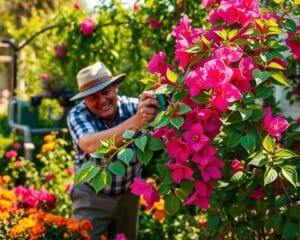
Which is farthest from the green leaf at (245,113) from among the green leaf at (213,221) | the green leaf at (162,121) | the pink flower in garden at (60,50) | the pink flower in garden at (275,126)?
the pink flower in garden at (60,50)

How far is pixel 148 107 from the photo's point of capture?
236cm

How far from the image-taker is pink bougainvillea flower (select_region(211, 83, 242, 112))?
5.80 ft

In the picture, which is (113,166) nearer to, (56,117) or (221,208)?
(221,208)

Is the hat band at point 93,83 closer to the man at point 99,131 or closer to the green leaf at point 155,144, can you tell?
the man at point 99,131

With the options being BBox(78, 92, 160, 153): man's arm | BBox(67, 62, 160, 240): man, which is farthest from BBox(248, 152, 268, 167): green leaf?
BBox(67, 62, 160, 240): man

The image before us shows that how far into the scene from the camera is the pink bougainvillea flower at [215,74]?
1.76 meters

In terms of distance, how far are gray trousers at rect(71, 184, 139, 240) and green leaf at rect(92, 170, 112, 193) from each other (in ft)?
4.94

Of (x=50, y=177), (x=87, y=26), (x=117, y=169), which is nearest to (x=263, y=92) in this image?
(x=117, y=169)

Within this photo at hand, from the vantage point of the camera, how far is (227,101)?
178 centimetres

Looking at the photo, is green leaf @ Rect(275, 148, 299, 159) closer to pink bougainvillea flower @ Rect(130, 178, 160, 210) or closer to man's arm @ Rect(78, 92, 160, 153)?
pink bougainvillea flower @ Rect(130, 178, 160, 210)

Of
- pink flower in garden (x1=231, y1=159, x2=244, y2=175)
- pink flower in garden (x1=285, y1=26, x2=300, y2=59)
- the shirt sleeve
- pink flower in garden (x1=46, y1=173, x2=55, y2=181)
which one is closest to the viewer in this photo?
pink flower in garden (x1=285, y1=26, x2=300, y2=59)

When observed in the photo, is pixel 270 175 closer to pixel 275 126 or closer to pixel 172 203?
pixel 275 126

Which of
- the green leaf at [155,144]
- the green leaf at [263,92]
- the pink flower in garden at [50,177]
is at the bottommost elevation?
the pink flower in garden at [50,177]

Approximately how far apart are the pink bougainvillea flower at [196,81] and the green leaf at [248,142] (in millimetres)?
216
